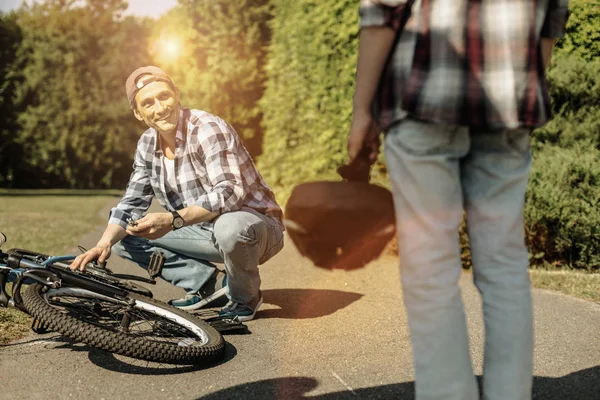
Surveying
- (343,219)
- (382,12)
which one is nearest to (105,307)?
(343,219)

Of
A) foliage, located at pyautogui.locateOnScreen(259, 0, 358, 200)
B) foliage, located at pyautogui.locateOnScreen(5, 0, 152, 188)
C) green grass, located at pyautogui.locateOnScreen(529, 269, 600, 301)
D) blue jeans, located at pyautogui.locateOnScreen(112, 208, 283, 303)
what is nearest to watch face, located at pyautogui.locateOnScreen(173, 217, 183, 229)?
blue jeans, located at pyautogui.locateOnScreen(112, 208, 283, 303)

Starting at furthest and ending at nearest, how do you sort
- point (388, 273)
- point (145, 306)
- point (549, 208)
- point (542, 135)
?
point (542, 135), point (388, 273), point (549, 208), point (145, 306)

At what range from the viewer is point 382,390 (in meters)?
2.97

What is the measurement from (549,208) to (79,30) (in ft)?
98.8

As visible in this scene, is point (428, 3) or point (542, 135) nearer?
point (428, 3)

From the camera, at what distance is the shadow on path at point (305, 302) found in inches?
178

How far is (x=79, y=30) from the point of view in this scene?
3194cm

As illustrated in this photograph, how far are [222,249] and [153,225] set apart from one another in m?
0.50

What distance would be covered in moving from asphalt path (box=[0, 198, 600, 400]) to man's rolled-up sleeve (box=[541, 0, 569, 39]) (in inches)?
58.9

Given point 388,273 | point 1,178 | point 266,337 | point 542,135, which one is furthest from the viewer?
point 1,178

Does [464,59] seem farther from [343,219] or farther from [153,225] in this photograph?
[153,225]

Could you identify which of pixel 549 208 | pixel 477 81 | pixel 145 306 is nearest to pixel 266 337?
pixel 145 306

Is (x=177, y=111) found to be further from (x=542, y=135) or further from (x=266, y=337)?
(x=542, y=135)

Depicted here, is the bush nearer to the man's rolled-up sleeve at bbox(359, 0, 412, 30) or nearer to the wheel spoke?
the wheel spoke
